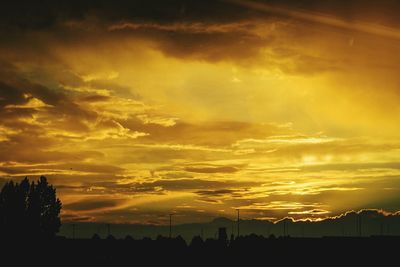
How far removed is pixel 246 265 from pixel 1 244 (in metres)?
28.5

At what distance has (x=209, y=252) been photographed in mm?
81250

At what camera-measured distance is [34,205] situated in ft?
289

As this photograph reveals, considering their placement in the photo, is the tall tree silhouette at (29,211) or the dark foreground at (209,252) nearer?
the dark foreground at (209,252)

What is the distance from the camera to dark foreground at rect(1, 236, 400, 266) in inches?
2709

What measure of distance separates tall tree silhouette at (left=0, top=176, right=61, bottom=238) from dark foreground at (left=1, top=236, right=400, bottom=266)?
4589 mm

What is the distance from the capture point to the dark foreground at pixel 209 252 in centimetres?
6881

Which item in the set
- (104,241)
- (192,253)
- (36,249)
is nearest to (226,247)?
(192,253)

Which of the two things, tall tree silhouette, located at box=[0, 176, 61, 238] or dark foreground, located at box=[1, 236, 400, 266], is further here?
tall tree silhouette, located at box=[0, 176, 61, 238]

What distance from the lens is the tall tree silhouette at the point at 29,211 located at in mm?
81375

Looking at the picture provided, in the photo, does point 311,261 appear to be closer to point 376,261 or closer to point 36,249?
point 376,261

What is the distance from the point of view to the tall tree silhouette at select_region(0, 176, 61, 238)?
8138 centimetres

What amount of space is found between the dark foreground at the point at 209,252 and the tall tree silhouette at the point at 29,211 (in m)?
4.59

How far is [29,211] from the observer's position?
85.9 metres

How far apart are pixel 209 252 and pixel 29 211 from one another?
2473 centimetres
